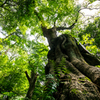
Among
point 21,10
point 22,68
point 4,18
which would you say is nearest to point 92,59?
point 21,10

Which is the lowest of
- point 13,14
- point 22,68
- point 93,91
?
point 93,91

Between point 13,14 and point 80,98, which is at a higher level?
point 13,14

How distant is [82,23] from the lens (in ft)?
28.7

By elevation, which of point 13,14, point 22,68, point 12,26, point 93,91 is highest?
point 13,14

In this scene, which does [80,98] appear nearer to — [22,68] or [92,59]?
[92,59]

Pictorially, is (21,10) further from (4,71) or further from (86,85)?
(4,71)

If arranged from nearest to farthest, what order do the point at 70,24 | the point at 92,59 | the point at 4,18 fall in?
the point at 92,59 → the point at 4,18 → the point at 70,24

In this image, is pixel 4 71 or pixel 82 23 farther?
pixel 82 23

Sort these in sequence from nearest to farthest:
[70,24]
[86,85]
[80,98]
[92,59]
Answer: [80,98] < [86,85] < [92,59] < [70,24]

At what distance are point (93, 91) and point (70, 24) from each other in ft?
27.6

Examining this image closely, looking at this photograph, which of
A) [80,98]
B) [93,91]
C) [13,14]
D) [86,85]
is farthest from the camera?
[13,14]

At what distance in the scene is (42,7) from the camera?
4734 millimetres

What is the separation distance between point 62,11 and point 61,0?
1.49m

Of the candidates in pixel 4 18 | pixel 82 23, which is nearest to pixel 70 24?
pixel 82 23
